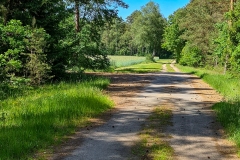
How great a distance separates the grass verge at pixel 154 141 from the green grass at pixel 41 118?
6.41 feet

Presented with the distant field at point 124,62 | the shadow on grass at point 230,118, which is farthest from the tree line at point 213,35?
the distant field at point 124,62

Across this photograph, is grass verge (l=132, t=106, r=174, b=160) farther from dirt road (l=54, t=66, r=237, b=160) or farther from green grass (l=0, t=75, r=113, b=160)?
green grass (l=0, t=75, r=113, b=160)

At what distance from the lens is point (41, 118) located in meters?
8.17

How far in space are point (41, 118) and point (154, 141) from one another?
10.9ft

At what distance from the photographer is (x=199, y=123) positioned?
29.7 feet

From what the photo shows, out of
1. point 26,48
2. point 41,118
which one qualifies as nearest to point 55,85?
point 26,48

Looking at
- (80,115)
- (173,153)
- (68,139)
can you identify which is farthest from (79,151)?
→ (80,115)

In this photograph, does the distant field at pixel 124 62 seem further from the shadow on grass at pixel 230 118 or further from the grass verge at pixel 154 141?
the grass verge at pixel 154 141

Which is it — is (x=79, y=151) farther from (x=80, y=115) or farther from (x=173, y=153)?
(x=80, y=115)

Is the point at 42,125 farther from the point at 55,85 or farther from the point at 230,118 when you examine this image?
the point at 55,85

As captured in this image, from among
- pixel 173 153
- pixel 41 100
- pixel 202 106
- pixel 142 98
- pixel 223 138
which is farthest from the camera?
pixel 142 98

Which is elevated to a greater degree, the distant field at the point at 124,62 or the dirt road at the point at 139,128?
the distant field at the point at 124,62

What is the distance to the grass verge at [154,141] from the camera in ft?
A: 19.7

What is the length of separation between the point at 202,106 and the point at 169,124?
3773 millimetres
